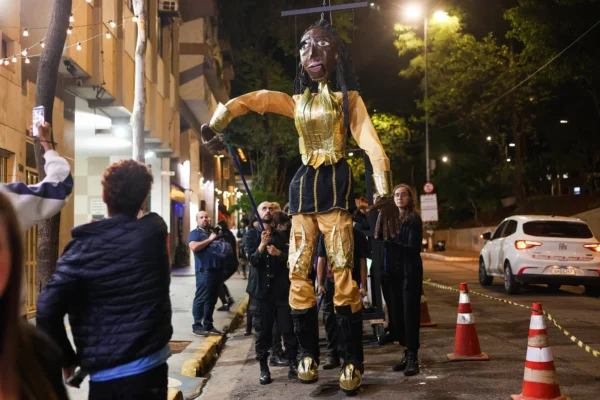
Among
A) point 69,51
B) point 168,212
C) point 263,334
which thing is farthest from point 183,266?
point 263,334

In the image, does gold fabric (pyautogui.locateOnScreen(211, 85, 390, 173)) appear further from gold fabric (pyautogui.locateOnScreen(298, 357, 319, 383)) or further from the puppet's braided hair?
gold fabric (pyautogui.locateOnScreen(298, 357, 319, 383))

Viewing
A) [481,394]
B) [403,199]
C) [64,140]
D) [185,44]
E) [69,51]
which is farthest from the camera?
[185,44]

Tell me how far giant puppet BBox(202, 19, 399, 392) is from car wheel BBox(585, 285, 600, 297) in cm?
950

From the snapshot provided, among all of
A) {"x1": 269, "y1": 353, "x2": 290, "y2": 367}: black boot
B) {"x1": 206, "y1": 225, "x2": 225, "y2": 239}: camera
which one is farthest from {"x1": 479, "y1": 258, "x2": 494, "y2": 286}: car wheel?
{"x1": 269, "y1": 353, "x2": 290, "y2": 367}: black boot

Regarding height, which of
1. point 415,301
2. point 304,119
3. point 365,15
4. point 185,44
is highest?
point 365,15

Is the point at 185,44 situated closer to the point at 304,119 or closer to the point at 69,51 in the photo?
the point at 69,51

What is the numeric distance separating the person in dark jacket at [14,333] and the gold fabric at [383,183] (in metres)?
4.28

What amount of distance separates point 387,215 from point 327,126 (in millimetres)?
950

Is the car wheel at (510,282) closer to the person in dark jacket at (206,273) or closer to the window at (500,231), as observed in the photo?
the window at (500,231)

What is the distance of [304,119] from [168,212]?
56.8ft

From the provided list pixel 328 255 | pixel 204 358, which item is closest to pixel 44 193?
pixel 328 255

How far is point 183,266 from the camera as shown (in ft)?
86.0

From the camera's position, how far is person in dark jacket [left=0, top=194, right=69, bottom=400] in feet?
6.38

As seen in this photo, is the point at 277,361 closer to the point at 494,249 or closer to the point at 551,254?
the point at 551,254
